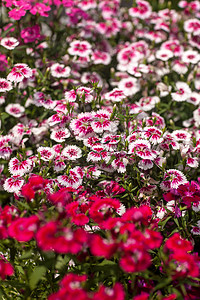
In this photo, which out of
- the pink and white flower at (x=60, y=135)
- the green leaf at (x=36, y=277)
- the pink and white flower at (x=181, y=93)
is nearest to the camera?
the green leaf at (x=36, y=277)

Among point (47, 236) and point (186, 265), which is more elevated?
point (47, 236)

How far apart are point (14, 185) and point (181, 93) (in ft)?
5.38

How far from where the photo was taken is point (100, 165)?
2.29 m

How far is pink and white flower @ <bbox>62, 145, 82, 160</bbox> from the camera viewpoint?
2.25 metres

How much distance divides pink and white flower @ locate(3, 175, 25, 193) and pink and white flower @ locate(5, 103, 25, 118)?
759 millimetres

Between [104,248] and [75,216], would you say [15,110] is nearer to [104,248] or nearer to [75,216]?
[75,216]

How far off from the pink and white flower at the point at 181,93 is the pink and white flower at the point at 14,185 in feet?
4.91

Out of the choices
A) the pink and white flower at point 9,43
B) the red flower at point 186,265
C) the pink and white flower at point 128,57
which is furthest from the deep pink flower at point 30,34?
the red flower at point 186,265

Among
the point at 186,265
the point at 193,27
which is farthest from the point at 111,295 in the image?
the point at 193,27

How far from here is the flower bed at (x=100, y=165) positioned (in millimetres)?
1426

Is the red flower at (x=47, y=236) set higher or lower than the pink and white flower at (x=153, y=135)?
higher

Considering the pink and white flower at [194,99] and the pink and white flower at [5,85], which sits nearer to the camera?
the pink and white flower at [5,85]

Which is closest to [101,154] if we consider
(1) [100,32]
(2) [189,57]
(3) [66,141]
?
(3) [66,141]

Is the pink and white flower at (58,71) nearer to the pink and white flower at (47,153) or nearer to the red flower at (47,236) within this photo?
the pink and white flower at (47,153)
